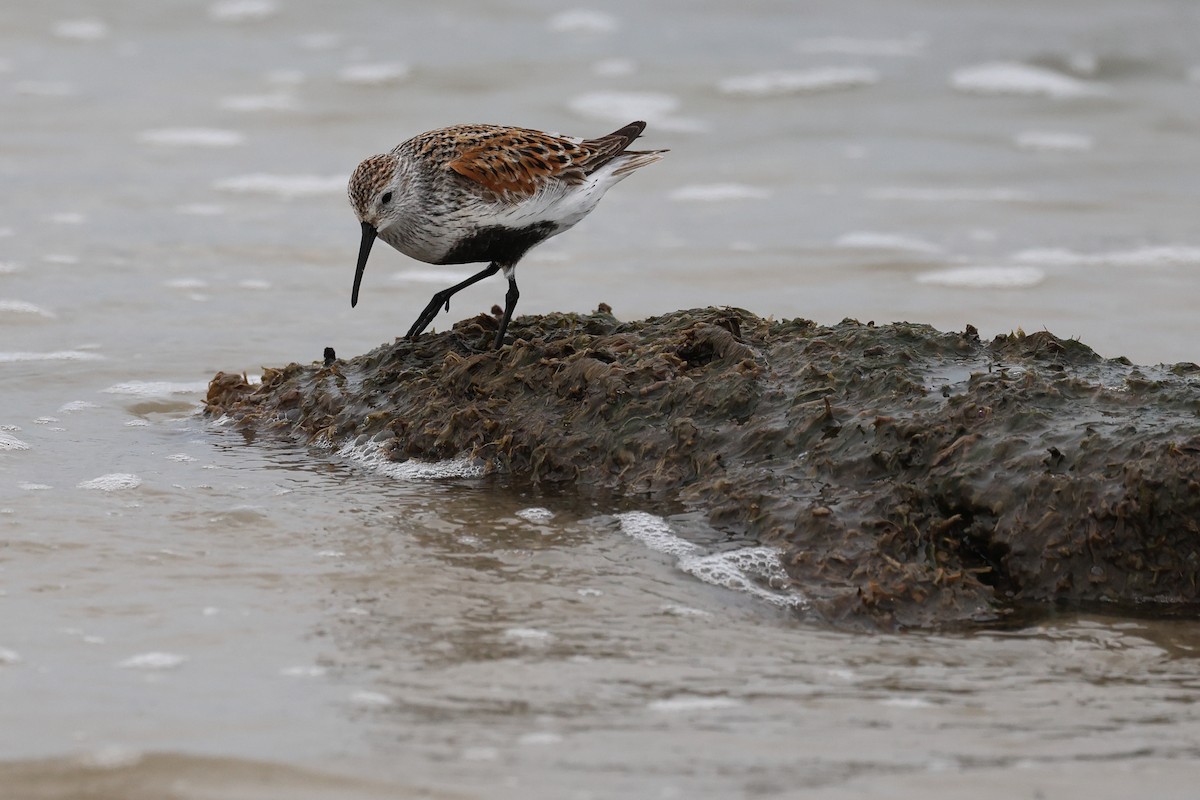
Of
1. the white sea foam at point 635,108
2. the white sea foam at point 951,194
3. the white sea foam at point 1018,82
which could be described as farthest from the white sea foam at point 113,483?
the white sea foam at point 1018,82

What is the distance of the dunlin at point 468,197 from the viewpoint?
579cm

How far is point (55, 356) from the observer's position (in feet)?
23.9

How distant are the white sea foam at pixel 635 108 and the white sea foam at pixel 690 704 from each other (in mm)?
10079

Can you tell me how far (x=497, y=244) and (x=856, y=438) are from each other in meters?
1.99

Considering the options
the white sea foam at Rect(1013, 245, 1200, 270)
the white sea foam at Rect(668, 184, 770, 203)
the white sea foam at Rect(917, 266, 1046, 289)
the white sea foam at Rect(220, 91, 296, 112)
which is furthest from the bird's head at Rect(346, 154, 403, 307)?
Result: the white sea foam at Rect(220, 91, 296, 112)

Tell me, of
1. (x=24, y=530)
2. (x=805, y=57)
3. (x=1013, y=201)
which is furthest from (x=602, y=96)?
(x=24, y=530)

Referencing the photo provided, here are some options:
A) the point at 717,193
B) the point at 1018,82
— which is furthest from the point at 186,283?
the point at 1018,82

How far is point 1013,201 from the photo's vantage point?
1110 cm

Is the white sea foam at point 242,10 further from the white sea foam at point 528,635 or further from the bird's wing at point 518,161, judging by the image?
the white sea foam at point 528,635

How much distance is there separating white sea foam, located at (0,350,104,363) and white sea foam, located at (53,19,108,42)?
30.1 feet

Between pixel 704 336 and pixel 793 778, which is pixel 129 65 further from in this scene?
pixel 793 778

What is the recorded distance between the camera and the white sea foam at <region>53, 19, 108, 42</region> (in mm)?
15430

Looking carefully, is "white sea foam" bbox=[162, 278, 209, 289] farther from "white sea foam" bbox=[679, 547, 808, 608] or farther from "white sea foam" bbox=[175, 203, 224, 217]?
"white sea foam" bbox=[679, 547, 808, 608]

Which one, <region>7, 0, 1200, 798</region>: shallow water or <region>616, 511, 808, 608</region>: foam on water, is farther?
<region>616, 511, 808, 608</region>: foam on water
